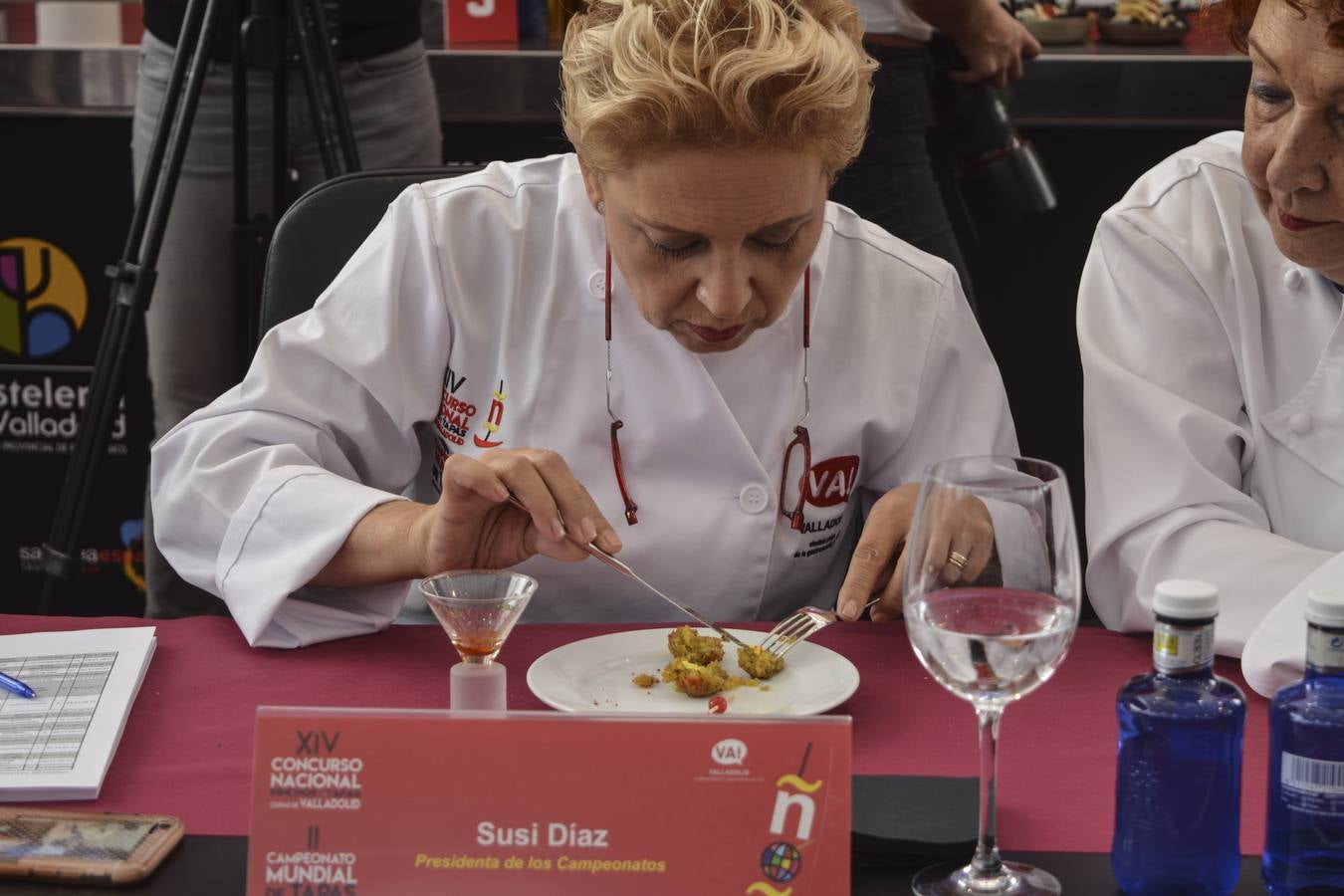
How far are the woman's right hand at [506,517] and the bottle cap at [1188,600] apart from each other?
530mm

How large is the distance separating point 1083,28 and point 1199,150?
198 centimetres

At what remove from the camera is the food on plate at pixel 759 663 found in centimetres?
119

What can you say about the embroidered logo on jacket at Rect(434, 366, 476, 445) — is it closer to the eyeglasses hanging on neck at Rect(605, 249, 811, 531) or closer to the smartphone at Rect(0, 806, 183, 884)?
the eyeglasses hanging on neck at Rect(605, 249, 811, 531)

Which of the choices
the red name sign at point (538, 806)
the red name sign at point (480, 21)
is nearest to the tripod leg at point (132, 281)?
the red name sign at point (480, 21)

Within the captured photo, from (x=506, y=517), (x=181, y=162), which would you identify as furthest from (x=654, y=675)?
(x=181, y=162)

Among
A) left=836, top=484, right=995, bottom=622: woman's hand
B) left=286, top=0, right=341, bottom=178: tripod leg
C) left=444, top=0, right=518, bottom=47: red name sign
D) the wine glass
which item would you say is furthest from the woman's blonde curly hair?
left=444, top=0, right=518, bottom=47: red name sign

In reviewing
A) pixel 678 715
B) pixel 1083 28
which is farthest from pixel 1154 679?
pixel 1083 28

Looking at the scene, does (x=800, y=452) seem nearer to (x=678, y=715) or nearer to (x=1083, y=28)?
(x=678, y=715)

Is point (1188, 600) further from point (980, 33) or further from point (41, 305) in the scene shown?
point (41, 305)

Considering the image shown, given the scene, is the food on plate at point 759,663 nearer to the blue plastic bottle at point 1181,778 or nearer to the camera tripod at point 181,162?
the blue plastic bottle at point 1181,778

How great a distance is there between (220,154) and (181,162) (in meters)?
0.26

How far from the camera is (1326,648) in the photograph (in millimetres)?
807

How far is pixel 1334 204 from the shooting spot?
1353 mm

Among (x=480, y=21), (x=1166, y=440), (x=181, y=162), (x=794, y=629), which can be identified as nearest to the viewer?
(x=794, y=629)
